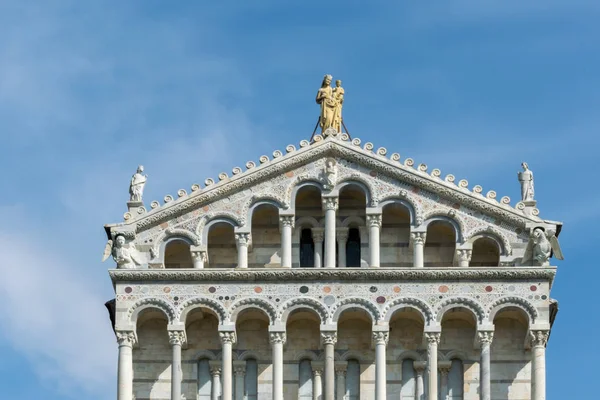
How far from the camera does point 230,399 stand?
47.5 m

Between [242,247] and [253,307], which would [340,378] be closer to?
[253,307]

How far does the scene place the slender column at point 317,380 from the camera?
47875 mm

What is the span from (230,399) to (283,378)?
103cm

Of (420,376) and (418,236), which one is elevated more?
(418,236)

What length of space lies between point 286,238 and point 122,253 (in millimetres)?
2702

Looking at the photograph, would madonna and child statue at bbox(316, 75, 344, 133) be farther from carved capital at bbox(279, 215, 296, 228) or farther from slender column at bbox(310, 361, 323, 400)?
slender column at bbox(310, 361, 323, 400)

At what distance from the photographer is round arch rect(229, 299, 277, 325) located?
4784 centimetres

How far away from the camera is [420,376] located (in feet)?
157

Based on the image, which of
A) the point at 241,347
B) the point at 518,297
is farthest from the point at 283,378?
the point at 518,297

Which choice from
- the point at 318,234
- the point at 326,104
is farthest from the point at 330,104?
the point at 318,234

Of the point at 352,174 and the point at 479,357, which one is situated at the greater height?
the point at 352,174

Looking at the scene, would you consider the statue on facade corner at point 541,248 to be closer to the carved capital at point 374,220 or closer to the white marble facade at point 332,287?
the white marble facade at point 332,287

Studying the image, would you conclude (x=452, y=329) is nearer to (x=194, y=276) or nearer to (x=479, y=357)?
(x=479, y=357)

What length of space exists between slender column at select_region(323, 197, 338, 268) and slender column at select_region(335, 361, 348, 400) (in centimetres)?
164
